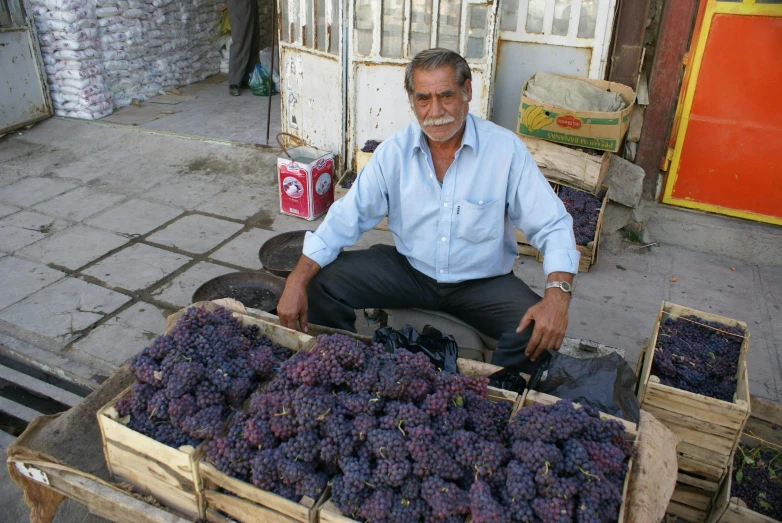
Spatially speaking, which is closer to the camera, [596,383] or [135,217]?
[596,383]

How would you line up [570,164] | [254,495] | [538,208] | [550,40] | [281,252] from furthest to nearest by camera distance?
[550,40], [570,164], [281,252], [538,208], [254,495]

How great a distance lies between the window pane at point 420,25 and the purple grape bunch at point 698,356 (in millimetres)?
3029

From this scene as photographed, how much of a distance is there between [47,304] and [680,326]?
3.72 m

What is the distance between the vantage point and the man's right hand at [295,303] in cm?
252

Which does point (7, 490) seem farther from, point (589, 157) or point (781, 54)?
point (781, 54)

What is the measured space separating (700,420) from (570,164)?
98.8 inches

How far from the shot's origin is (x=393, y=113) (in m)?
5.11

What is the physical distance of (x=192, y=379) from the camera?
6.29ft

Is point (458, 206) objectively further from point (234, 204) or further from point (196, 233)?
point (234, 204)

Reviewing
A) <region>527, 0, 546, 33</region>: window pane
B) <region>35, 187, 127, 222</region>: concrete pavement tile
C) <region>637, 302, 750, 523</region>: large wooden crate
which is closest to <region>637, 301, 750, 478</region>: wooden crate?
<region>637, 302, 750, 523</region>: large wooden crate

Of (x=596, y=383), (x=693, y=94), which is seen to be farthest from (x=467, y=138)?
(x=693, y=94)

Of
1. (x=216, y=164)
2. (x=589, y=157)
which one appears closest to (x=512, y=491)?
(x=589, y=157)

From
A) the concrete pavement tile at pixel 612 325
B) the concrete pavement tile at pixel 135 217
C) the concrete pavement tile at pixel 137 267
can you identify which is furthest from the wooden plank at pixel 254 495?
the concrete pavement tile at pixel 135 217

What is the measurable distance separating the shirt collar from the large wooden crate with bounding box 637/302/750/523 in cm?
119
